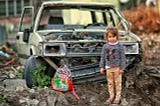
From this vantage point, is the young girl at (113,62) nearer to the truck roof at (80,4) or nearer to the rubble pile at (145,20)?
the truck roof at (80,4)

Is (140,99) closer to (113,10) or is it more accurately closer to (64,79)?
(64,79)

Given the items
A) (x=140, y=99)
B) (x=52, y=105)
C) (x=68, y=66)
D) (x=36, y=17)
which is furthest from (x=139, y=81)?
(x=36, y=17)

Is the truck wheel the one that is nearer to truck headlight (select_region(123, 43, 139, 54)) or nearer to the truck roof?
truck headlight (select_region(123, 43, 139, 54))

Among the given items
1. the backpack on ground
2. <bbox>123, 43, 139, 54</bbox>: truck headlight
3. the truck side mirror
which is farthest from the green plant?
the truck side mirror

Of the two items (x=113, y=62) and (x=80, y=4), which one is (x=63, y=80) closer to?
(x=113, y=62)

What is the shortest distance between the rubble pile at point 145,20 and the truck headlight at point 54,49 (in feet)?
41.9

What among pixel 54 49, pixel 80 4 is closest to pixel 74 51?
pixel 54 49

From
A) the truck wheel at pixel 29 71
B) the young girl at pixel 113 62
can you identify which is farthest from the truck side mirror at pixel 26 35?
the young girl at pixel 113 62

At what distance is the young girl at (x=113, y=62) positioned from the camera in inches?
330

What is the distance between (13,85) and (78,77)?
1263 mm

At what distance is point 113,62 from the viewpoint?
27.6 feet

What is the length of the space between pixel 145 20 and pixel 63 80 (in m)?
13.6

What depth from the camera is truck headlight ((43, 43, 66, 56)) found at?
29.8 feet

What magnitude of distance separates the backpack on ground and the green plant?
0.74ft
